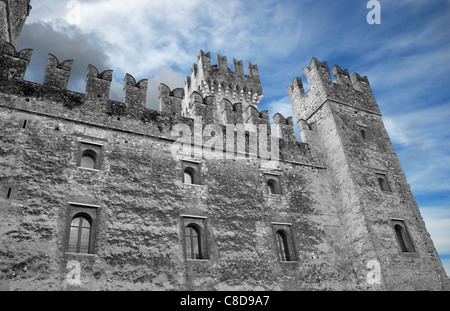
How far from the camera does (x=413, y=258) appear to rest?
12016 millimetres

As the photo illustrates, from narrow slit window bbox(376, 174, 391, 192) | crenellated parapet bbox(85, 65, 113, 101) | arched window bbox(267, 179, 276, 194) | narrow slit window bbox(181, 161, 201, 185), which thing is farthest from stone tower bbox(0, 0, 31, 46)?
narrow slit window bbox(376, 174, 391, 192)

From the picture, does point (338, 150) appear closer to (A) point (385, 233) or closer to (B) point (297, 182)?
(B) point (297, 182)

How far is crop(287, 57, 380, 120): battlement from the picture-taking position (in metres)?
15.2

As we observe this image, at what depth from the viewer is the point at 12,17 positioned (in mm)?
13273

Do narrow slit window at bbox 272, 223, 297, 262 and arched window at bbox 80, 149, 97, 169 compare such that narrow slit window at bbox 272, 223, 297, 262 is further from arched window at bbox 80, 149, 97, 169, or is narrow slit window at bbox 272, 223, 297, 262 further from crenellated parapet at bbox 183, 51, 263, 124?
crenellated parapet at bbox 183, 51, 263, 124

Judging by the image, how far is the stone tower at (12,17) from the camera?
12259 millimetres

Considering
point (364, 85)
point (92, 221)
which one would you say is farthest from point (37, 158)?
point (364, 85)

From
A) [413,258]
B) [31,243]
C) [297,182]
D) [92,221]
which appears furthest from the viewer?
[297,182]

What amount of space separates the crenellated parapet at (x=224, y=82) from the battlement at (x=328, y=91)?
5.37 meters

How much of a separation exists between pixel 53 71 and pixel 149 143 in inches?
145

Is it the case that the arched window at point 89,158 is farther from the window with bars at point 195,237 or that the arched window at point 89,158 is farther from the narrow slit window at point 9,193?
the window with bars at point 195,237

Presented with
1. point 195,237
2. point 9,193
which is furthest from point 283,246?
point 9,193

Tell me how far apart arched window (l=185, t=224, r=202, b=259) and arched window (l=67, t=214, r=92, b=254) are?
2742 mm

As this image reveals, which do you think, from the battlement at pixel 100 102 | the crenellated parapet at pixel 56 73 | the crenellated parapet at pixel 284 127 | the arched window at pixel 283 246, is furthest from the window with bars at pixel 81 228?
the crenellated parapet at pixel 284 127
